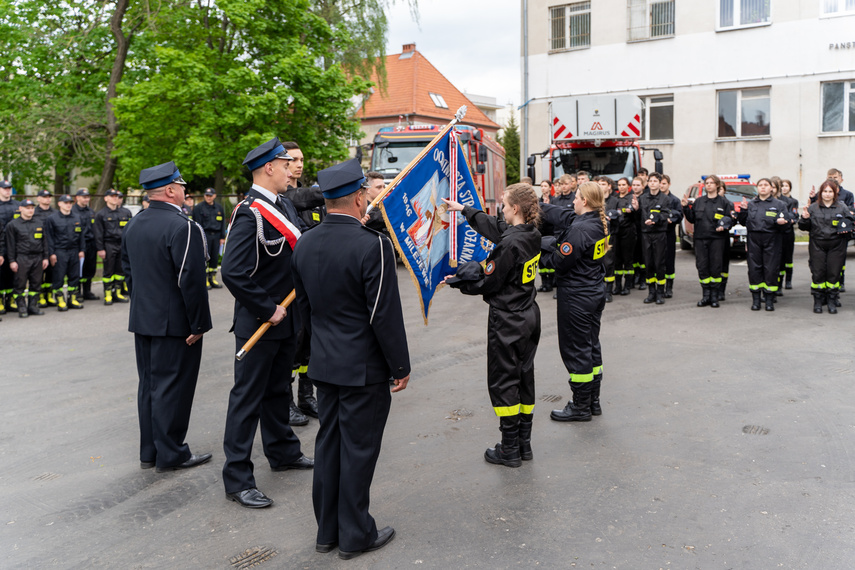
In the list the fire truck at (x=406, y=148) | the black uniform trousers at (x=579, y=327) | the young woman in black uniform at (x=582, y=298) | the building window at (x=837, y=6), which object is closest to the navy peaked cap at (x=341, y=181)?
the young woman in black uniform at (x=582, y=298)

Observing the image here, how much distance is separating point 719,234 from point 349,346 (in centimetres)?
976

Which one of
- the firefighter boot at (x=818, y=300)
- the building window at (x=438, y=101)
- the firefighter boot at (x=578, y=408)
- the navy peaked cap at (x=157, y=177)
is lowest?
the firefighter boot at (x=578, y=408)

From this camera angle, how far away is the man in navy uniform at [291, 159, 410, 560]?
387 centimetres

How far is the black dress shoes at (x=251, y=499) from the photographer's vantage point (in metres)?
4.62

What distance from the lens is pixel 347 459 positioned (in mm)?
3994

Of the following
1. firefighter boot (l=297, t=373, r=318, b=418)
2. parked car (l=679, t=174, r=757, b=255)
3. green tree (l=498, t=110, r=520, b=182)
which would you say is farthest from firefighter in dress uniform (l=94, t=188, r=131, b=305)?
green tree (l=498, t=110, r=520, b=182)

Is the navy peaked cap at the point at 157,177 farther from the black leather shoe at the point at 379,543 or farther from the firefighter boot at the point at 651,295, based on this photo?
the firefighter boot at the point at 651,295

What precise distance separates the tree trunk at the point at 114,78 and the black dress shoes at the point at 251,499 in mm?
20140

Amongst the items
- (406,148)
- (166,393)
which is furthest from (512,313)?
(406,148)

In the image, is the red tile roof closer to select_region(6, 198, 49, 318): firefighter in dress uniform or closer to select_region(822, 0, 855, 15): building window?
select_region(822, 0, 855, 15): building window

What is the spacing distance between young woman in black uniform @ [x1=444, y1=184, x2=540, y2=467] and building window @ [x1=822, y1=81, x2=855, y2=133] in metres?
23.3

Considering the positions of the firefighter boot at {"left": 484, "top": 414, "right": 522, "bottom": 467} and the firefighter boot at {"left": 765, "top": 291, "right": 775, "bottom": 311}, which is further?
the firefighter boot at {"left": 765, "top": 291, "right": 775, "bottom": 311}

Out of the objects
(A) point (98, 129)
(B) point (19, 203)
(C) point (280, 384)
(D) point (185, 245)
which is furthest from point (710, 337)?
(A) point (98, 129)

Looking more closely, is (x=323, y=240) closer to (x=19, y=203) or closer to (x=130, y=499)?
(x=130, y=499)
